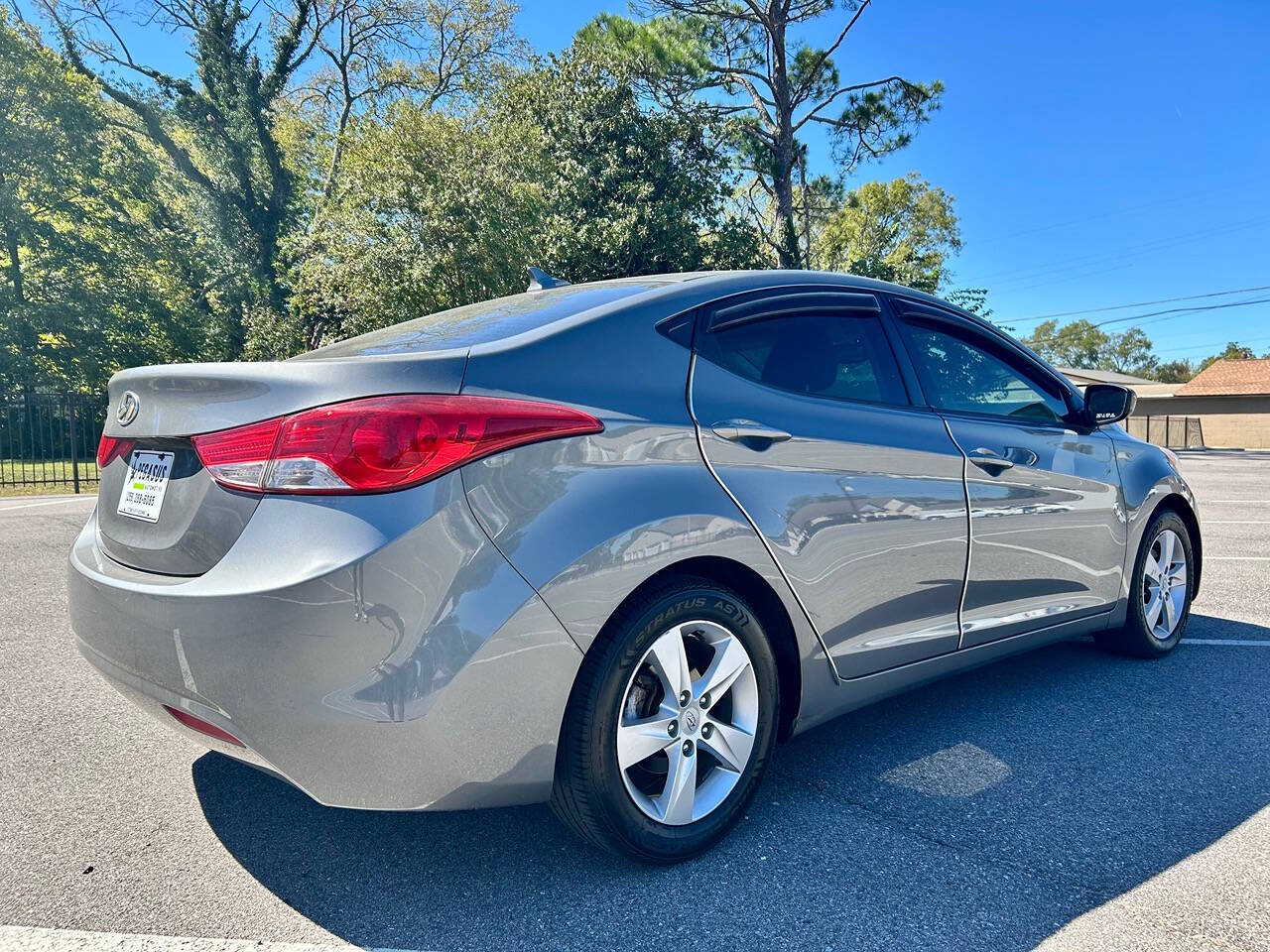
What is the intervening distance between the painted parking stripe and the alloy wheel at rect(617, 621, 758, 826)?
2.23 feet

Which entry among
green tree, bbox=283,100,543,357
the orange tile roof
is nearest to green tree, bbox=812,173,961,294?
green tree, bbox=283,100,543,357

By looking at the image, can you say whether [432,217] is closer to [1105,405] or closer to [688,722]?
[1105,405]

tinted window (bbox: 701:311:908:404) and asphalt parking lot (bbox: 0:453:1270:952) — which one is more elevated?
tinted window (bbox: 701:311:908:404)

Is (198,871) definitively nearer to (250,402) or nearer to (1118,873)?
(250,402)

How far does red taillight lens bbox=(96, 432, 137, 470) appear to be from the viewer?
2.30 m

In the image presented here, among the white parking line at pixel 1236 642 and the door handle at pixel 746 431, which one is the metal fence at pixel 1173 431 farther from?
the door handle at pixel 746 431

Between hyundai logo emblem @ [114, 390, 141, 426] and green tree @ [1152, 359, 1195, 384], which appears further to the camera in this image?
green tree @ [1152, 359, 1195, 384]

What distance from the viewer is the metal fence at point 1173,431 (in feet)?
128

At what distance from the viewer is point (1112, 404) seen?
144 inches

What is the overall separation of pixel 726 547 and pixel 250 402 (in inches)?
47.4

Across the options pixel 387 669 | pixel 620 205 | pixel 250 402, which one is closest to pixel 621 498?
pixel 387 669

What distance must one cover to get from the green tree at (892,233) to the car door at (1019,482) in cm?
1960

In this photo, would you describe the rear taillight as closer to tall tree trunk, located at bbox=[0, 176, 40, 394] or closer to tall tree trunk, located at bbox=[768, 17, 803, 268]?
tall tree trunk, located at bbox=[768, 17, 803, 268]

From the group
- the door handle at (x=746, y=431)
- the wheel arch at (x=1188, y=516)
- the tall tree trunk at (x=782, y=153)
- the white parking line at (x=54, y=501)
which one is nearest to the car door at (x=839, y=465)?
the door handle at (x=746, y=431)
